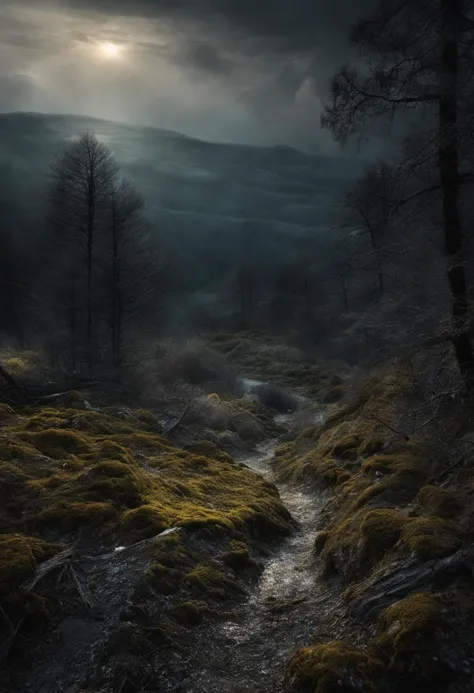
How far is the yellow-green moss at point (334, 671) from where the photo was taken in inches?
223

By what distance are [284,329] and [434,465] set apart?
212 feet

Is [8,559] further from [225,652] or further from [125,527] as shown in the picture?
[225,652]

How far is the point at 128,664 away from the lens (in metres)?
6.28

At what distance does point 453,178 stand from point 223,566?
822 cm

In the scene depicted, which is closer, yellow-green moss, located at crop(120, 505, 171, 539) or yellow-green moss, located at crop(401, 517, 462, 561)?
yellow-green moss, located at crop(401, 517, 462, 561)

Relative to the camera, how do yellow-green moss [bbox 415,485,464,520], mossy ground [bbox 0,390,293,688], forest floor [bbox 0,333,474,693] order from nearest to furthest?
forest floor [bbox 0,333,474,693], mossy ground [bbox 0,390,293,688], yellow-green moss [bbox 415,485,464,520]

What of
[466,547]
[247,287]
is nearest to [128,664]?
[466,547]

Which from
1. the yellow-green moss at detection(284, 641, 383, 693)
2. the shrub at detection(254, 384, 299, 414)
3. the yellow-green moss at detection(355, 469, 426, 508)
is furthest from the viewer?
the shrub at detection(254, 384, 299, 414)

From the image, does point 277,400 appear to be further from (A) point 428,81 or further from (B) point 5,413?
(A) point 428,81

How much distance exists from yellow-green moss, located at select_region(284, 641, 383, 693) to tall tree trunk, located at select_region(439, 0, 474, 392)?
18.6 feet

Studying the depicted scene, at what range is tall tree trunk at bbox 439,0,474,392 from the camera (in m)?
9.11

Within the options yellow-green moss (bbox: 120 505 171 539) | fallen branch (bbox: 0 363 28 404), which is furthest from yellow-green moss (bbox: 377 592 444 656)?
fallen branch (bbox: 0 363 28 404)

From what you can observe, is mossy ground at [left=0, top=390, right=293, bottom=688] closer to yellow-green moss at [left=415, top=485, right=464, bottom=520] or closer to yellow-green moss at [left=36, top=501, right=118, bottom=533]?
yellow-green moss at [left=36, top=501, right=118, bottom=533]

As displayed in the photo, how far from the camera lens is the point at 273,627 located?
301 inches
